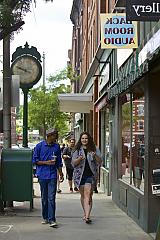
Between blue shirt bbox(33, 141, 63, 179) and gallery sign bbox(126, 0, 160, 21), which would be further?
blue shirt bbox(33, 141, 63, 179)

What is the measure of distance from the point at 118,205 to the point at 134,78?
4.22 meters

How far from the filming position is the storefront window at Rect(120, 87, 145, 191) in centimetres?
981

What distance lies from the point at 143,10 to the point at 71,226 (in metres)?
4.07

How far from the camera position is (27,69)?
13.8 meters

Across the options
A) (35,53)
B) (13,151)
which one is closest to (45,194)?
(13,151)

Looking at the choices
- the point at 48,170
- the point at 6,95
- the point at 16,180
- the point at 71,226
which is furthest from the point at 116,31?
the point at 71,226

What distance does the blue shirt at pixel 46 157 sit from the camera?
30.4 ft

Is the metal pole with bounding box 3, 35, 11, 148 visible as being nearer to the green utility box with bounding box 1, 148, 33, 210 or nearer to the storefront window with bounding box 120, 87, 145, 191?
the green utility box with bounding box 1, 148, 33, 210

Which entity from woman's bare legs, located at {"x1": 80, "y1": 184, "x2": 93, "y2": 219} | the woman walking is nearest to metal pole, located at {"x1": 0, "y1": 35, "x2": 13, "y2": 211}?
the woman walking

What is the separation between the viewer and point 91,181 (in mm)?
9734

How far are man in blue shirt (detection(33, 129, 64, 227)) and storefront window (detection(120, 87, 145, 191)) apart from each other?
1.58 m

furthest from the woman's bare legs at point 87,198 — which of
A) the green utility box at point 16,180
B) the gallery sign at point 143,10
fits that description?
the gallery sign at point 143,10

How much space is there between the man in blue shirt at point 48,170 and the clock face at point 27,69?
4572 millimetres

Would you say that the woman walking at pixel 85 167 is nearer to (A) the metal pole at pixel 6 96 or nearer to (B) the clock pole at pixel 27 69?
(A) the metal pole at pixel 6 96
